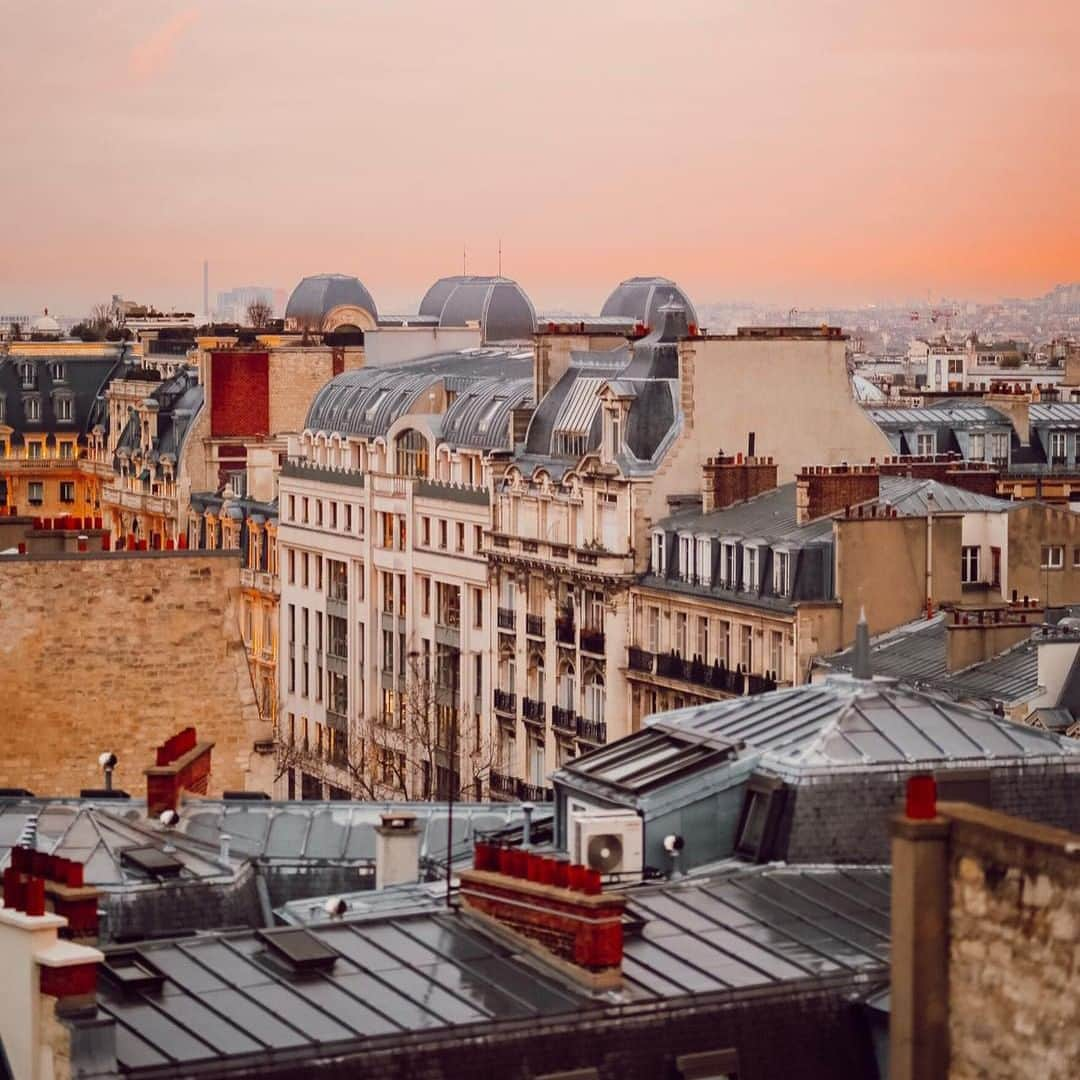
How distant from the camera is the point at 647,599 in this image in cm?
8088

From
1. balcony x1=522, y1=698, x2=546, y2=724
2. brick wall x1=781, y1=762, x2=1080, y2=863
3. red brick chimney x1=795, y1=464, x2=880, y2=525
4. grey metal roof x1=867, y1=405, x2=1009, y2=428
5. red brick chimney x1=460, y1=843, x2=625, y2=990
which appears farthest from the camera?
grey metal roof x1=867, y1=405, x2=1009, y2=428

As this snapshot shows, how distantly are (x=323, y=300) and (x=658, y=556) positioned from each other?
7857 cm

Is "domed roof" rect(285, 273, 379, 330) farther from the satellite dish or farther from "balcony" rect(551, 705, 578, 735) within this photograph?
the satellite dish

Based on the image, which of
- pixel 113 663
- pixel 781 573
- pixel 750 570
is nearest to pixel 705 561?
pixel 750 570

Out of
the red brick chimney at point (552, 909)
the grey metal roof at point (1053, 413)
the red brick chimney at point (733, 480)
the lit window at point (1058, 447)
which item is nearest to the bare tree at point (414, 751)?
the red brick chimney at point (733, 480)

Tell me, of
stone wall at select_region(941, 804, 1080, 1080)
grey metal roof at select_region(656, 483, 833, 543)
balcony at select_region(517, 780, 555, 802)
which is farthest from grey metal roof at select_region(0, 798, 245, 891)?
balcony at select_region(517, 780, 555, 802)

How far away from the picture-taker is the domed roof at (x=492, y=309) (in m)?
137

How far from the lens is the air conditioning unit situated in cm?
3312

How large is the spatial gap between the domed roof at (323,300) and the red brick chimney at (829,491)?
81.3 m

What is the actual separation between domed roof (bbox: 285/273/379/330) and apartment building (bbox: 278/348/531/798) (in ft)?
148

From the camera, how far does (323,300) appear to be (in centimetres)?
15800

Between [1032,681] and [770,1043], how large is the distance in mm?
32828

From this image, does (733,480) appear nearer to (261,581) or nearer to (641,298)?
(261,581)

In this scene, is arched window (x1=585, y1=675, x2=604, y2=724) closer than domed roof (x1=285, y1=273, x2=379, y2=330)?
Yes
